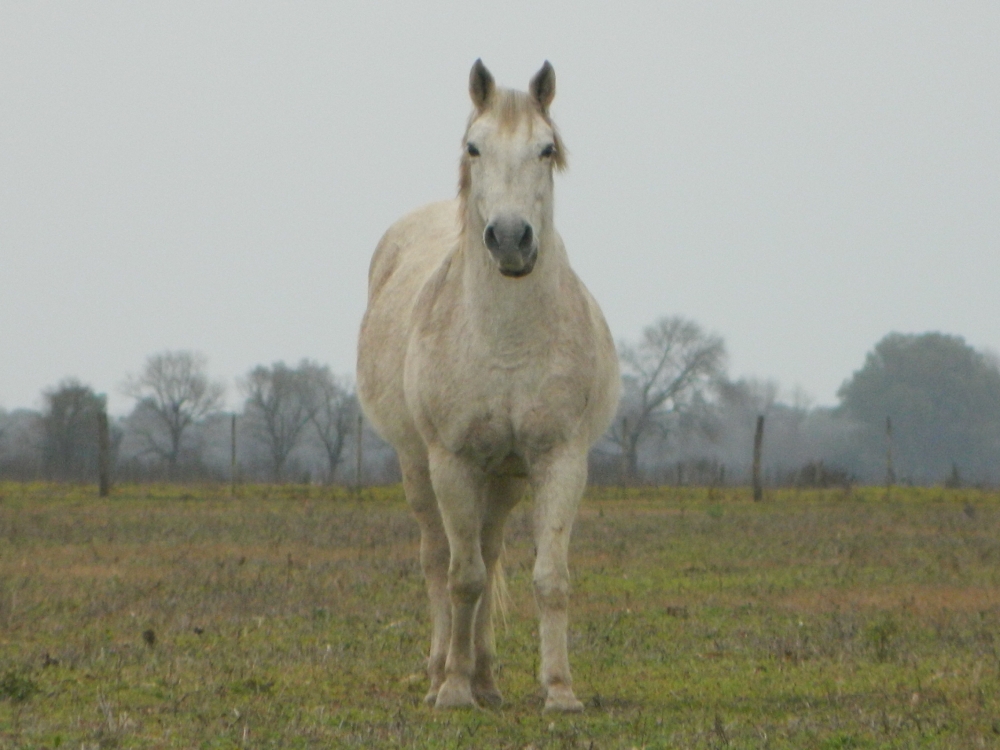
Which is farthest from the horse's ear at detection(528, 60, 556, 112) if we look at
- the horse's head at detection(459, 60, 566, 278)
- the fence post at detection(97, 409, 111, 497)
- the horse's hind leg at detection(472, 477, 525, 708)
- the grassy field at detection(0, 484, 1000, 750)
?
the fence post at detection(97, 409, 111, 497)

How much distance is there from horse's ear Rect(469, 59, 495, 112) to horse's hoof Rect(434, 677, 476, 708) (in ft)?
7.79

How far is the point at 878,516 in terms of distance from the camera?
68.2ft

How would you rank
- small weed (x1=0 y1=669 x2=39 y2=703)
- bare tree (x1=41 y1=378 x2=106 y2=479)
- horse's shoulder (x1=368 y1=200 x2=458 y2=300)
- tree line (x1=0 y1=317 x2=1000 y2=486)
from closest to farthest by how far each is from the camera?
small weed (x1=0 y1=669 x2=39 y2=703), horse's shoulder (x1=368 y1=200 x2=458 y2=300), bare tree (x1=41 y1=378 x2=106 y2=479), tree line (x1=0 y1=317 x2=1000 y2=486)

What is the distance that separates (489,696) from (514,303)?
1.73m

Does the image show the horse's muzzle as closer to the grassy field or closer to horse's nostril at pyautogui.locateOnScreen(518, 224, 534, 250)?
horse's nostril at pyautogui.locateOnScreen(518, 224, 534, 250)

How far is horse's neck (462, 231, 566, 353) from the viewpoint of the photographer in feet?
18.5

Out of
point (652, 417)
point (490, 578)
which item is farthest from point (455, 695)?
point (652, 417)

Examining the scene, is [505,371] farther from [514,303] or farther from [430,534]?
[430,534]

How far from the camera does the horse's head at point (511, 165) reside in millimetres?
5219

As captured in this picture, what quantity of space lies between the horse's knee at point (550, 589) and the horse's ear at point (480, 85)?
190 cm

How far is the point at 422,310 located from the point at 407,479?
3.27 ft

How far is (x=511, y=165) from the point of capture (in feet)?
17.8

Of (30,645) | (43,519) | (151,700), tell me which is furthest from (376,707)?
(43,519)

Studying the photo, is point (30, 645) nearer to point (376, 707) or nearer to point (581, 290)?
point (376, 707)
